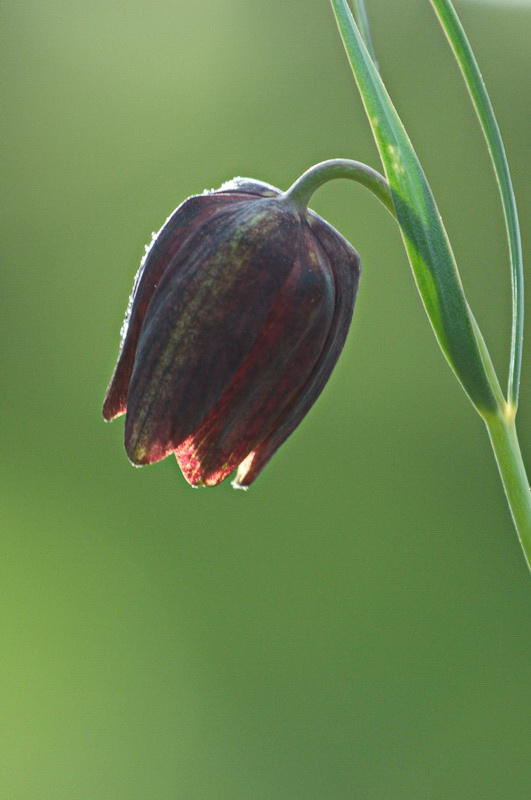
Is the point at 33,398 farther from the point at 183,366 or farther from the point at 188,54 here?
the point at 183,366

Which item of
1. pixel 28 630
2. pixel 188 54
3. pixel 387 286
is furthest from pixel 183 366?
pixel 188 54

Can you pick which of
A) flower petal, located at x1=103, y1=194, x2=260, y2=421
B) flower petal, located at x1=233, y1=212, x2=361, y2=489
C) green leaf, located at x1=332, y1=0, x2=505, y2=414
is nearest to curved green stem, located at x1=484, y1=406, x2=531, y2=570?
green leaf, located at x1=332, y1=0, x2=505, y2=414

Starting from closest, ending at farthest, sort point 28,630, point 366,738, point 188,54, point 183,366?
1. point 183,366
2. point 366,738
3. point 28,630
4. point 188,54

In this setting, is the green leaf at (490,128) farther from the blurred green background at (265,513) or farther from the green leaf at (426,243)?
the blurred green background at (265,513)

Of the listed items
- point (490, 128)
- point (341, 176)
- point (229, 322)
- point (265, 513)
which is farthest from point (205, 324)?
point (265, 513)

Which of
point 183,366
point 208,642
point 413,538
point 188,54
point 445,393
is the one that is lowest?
point 208,642

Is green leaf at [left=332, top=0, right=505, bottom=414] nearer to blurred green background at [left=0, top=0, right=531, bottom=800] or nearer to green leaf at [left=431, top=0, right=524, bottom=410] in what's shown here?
green leaf at [left=431, top=0, right=524, bottom=410]
